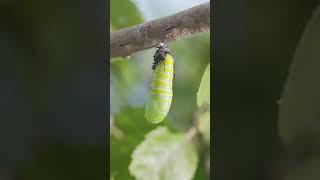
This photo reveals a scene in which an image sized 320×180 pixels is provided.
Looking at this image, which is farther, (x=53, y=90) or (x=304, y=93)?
(x=304, y=93)

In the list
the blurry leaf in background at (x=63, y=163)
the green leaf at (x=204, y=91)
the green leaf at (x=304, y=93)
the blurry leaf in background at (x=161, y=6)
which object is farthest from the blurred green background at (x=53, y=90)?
the green leaf at (x=304, y=93)

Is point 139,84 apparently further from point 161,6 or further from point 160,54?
point 161,6

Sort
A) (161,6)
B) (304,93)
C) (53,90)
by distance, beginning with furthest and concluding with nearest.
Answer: (304,93), (161,6), (53,90)

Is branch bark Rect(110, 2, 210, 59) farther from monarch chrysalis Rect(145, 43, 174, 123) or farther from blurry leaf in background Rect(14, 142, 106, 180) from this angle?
blurry leaf in background Rect(14, 142, 106, 180)

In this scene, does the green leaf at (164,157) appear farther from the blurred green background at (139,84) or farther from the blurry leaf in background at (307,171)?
the blurry leaf in background at (307,171)

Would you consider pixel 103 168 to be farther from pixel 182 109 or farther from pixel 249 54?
pixel 249 54

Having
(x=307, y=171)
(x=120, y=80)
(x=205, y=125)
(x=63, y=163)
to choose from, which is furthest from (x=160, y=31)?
(x=307, y=171)
